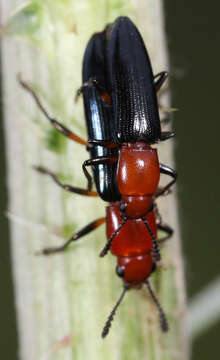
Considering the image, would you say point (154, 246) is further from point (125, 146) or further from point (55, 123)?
point (55, 123)

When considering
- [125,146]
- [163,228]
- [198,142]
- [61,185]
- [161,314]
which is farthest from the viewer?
[198,142]

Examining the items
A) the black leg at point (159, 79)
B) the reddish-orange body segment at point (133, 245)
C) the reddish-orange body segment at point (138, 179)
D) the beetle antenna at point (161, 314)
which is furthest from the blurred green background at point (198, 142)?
the beetle antenna at point (161, 314)

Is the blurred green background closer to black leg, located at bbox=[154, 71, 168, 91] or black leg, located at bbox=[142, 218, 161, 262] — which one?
black leg, located at bbox=[154, 71, 168, 91]

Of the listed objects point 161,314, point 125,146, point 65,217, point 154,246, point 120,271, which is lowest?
point 161,314

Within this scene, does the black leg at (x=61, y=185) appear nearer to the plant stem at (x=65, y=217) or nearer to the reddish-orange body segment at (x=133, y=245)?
the plant stem at (x=65, y=217)

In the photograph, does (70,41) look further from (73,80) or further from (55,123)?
(55,123)

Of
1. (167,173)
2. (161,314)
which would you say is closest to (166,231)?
(167,173)

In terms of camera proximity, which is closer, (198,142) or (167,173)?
(167,173)
